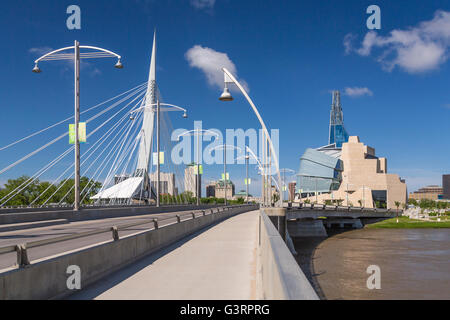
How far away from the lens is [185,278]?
1052 centimetres

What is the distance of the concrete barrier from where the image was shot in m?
7.13

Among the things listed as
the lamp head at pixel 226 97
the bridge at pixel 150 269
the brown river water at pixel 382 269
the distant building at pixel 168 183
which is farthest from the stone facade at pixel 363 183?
the bridge at pixel 150 269

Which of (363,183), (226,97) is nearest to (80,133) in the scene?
(226,97)

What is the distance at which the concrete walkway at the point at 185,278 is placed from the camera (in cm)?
882

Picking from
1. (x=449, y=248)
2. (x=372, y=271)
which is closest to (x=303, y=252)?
(x=372, y=271)

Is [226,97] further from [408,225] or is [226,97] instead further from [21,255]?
[408,225]

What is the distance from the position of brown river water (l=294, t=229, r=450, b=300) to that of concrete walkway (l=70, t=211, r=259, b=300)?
1650cm

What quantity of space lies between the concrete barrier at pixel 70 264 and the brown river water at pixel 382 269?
1791cm

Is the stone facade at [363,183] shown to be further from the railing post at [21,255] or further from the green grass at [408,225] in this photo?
the railing post at [21,255]

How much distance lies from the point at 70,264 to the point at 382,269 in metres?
38.1

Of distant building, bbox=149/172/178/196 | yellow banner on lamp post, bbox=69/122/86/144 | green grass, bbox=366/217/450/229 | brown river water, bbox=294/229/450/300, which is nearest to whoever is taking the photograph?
yellow banner on lamp post, bbox=69/122/86/144

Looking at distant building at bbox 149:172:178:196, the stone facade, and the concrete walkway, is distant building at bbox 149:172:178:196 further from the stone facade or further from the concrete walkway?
the stone facade

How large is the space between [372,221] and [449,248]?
5930cm

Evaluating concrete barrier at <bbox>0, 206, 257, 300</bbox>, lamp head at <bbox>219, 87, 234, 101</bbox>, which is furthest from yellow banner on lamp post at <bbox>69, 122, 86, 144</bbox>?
concrete barrier at <bbox>0, 206, 257, 300</bbox>
